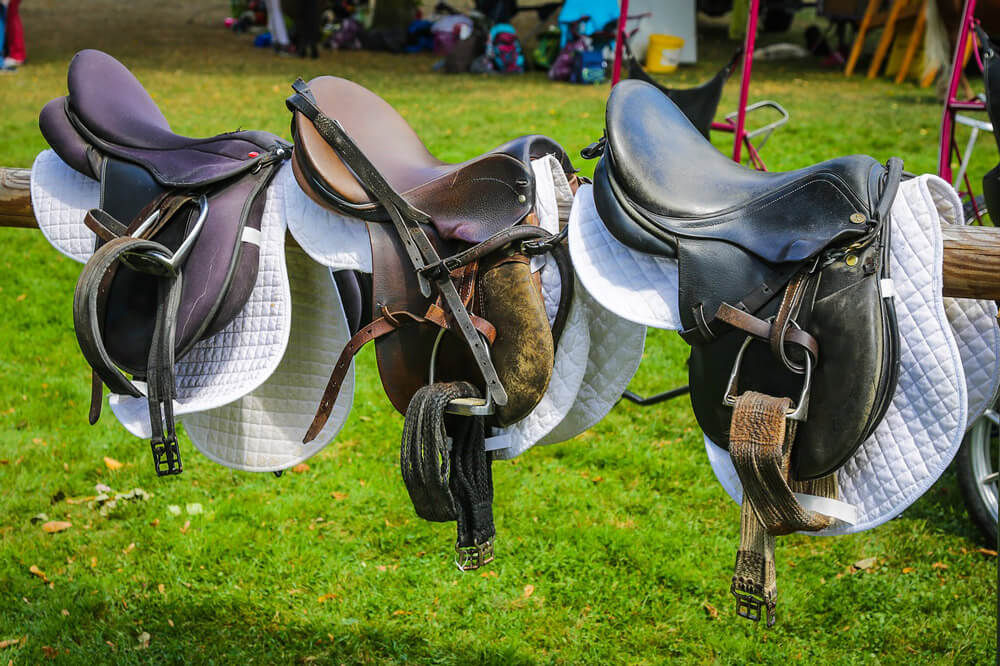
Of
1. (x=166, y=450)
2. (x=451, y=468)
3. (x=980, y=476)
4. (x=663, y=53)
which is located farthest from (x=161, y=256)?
(x=663, y=53)

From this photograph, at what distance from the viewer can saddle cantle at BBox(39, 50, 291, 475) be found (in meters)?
1.40

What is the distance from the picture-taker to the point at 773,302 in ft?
3.75

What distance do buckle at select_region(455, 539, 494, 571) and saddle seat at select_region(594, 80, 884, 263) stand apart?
0.49m

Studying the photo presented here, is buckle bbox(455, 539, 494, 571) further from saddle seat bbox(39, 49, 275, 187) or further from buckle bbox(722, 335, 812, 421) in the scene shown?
saddle seat bbox(39, 49, 275, 187)

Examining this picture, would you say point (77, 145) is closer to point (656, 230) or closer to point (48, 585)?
point (656, 230)

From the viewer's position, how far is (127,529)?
9.33 ft

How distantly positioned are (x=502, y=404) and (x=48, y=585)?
194cm

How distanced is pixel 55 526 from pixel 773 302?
2533 mm

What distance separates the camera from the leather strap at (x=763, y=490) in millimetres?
1042

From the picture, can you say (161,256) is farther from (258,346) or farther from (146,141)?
(146,141)

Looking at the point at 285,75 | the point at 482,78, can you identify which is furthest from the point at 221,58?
the point at 482,78

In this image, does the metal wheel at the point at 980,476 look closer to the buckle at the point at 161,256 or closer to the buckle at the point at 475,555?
the buckle at the point at 475,555

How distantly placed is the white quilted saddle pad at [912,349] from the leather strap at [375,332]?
167 millimetres

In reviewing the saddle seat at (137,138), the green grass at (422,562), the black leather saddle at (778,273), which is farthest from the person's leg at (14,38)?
the black leather saddle at (778,273)
